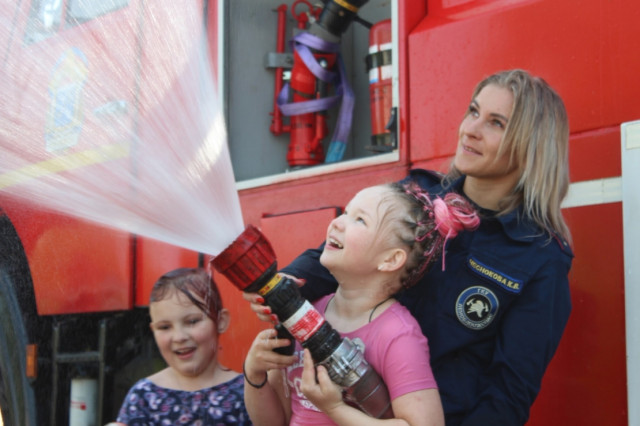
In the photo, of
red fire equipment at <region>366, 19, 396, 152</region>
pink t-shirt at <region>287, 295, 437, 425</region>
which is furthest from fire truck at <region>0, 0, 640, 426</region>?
pink t-shirt at <region>287, 295, 437, 425</region>

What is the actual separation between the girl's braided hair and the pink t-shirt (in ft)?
0.37

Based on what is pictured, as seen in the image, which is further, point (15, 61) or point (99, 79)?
point (15, 61)

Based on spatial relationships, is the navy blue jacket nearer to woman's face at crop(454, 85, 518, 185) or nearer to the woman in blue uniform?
the woman in blue uniform

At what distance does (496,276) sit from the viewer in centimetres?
198

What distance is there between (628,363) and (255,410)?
98 centimetres

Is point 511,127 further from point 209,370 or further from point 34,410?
point 34,410

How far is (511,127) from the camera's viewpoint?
7.20 ft

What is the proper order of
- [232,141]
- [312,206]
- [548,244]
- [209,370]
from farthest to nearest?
1. [232,141]
2. [312,206]
3. [209,370]
4. [548,244]

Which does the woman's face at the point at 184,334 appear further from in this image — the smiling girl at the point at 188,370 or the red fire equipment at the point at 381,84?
the red fire equipment at the point at 381,84

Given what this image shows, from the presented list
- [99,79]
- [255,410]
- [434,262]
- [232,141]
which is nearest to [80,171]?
[99,79]

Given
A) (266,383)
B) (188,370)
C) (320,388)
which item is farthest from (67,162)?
(320,388)

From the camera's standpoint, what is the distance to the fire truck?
7.41 ft

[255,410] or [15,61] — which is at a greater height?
[15,61]

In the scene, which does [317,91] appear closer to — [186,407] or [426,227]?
[186,407]
